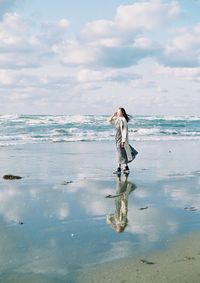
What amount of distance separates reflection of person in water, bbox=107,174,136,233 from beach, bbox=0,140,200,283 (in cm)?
9

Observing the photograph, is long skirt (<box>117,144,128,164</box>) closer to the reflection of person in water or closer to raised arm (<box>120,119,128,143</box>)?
raised arm (<box>120,119,128,143</box>)

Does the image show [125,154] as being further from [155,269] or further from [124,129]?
[155,269]

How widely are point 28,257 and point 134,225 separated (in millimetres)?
2018

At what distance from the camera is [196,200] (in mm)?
9203

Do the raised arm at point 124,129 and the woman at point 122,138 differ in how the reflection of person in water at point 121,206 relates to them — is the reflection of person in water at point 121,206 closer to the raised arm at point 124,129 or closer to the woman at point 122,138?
the woman at point 122,138

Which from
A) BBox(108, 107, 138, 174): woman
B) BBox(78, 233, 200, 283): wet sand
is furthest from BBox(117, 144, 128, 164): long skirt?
BBox(78, 233, 200, 283): wet sand

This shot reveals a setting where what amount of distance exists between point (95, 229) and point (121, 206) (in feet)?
5.80

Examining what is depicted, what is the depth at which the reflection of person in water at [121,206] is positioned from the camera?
7143mm

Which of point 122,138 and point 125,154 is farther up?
point 122,138

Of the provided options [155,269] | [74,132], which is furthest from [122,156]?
[74,132]

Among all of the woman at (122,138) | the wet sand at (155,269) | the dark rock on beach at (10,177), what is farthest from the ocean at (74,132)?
the wet sand at (155,269)

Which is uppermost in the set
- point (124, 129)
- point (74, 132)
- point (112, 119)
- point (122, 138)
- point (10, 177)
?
point (112, 119)

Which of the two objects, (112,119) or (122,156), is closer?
(122,156)

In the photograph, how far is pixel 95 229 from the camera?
689cm
